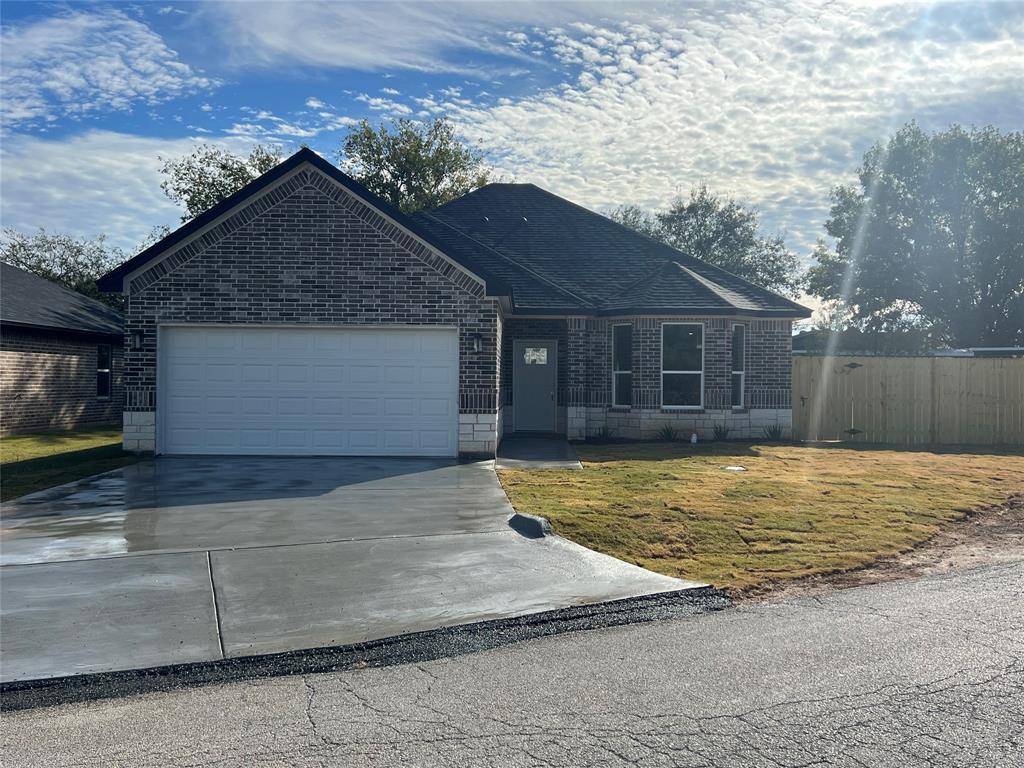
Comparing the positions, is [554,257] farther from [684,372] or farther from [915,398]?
[915,398]

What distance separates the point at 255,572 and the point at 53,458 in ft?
35.3

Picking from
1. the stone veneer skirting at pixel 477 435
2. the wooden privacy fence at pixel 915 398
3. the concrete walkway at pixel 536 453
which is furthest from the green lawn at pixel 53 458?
the wooden privacy fence at pixel 915 398

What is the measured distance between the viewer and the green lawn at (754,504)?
832cm

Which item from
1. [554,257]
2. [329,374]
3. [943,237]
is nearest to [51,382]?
[329,374]

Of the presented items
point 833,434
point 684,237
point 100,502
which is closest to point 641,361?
point 833,434

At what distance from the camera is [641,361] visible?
19.8 m

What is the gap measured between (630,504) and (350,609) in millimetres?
5031

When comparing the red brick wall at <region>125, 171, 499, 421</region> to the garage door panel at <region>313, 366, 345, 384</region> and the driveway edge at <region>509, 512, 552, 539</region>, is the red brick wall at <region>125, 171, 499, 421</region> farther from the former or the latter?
the driveway edge at <region>509, 512, 552, 539</region>

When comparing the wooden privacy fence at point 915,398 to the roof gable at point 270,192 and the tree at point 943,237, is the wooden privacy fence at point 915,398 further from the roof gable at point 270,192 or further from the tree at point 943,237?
the tree at point 943,237

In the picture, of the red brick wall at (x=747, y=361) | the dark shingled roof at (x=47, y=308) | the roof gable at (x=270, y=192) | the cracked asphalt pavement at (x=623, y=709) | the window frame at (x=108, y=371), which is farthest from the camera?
the window frame at (x=108, y=371)

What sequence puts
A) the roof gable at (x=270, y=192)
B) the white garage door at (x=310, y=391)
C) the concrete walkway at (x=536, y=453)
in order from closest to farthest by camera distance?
the concrete walkway at (x=536, y=453) → the roof gable at (x=270, y=192) → the white garage door at (x=310, y=391)

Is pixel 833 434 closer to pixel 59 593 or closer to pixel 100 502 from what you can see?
pixel 100 502

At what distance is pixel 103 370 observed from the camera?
26797 mm

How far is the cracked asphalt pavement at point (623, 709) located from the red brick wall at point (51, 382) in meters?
20.1
